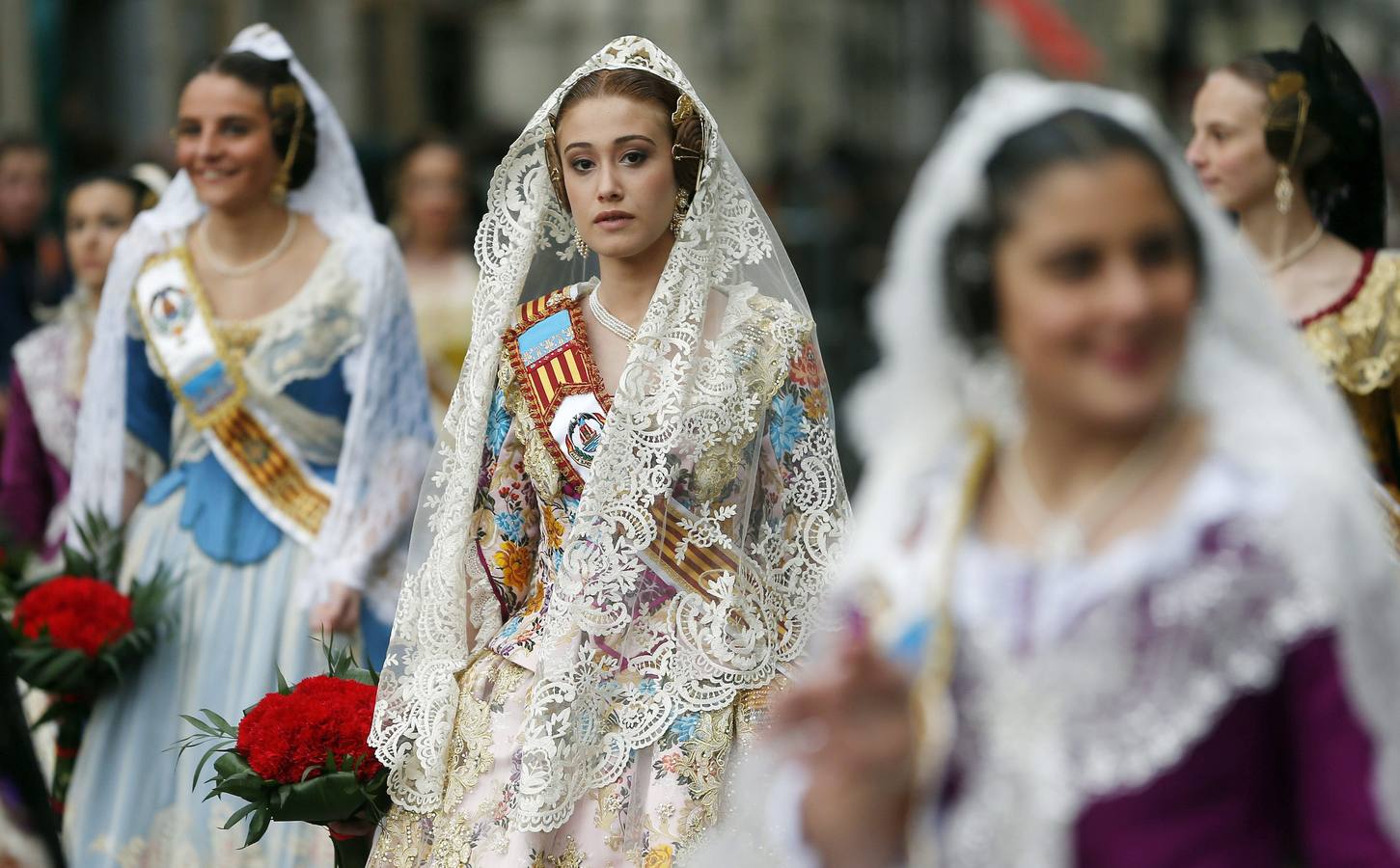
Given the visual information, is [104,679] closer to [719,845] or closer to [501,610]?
[501,610]

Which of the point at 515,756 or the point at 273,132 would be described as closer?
the point at 515,756

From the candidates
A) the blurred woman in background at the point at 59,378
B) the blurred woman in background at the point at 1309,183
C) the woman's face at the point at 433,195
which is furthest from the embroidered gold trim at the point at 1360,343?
the woman's face at the point at 433,195

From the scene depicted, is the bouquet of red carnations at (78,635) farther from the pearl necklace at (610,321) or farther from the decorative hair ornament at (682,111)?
the decorative hair ornament at (682,111)

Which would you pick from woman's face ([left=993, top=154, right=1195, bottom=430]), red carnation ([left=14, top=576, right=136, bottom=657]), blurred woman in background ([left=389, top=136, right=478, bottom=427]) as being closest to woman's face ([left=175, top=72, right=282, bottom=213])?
red carnation ([left=14, top=576, right=136, bottom=657])

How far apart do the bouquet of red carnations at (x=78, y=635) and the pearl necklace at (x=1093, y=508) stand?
3.47m

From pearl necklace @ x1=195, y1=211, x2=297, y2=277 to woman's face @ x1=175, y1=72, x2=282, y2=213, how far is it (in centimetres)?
13

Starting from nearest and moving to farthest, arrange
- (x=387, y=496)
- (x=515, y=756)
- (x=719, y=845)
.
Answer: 1. (x=719, y=845)
2. (x=515, y=756)
3. (x=387, y=496)

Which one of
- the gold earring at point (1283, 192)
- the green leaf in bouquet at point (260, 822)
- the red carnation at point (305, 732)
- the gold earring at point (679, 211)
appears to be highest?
the gold earring at point (679, 211)

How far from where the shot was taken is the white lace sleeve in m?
5.66

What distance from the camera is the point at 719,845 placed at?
3.65m

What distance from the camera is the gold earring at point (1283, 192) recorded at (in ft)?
17.1

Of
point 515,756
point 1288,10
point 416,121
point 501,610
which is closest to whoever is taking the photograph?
point 515,756

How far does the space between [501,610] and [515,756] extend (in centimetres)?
38

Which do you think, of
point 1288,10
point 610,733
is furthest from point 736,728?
point 1288,10
